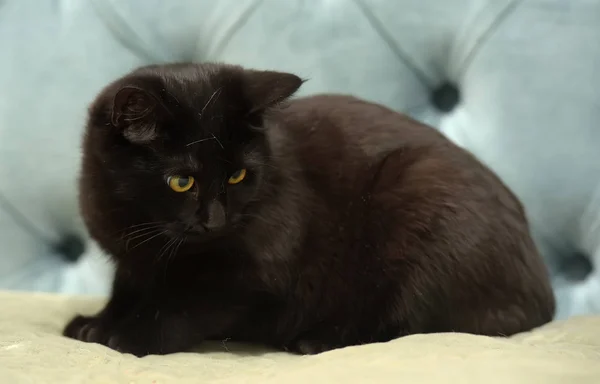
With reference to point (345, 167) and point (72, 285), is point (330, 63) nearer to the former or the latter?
point (345, 167)

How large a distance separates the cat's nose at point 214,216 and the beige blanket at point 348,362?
0.17m

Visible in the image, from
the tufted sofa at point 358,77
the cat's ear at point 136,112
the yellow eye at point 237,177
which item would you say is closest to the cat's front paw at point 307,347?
the yellow eye at point 237,177

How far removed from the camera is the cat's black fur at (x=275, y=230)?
888 millimetres

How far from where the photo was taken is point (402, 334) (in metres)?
0.95

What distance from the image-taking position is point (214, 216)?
880 mm

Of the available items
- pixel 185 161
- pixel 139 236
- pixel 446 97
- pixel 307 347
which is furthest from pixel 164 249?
pixel 446 97

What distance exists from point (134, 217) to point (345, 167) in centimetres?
34

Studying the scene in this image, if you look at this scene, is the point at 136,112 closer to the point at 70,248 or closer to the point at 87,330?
the point at 87,330

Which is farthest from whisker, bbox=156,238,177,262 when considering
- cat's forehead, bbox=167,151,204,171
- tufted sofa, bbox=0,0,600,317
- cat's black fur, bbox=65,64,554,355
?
tufted sofa, bbox=0,0,600,317

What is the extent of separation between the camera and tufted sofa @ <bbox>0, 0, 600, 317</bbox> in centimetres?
119

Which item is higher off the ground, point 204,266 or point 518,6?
point 518,6

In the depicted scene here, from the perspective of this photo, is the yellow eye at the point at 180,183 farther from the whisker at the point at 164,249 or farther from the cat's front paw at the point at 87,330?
the cat's front paw at the point at 87,330

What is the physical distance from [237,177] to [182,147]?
0.09m

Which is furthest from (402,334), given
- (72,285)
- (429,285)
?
(72,285)
